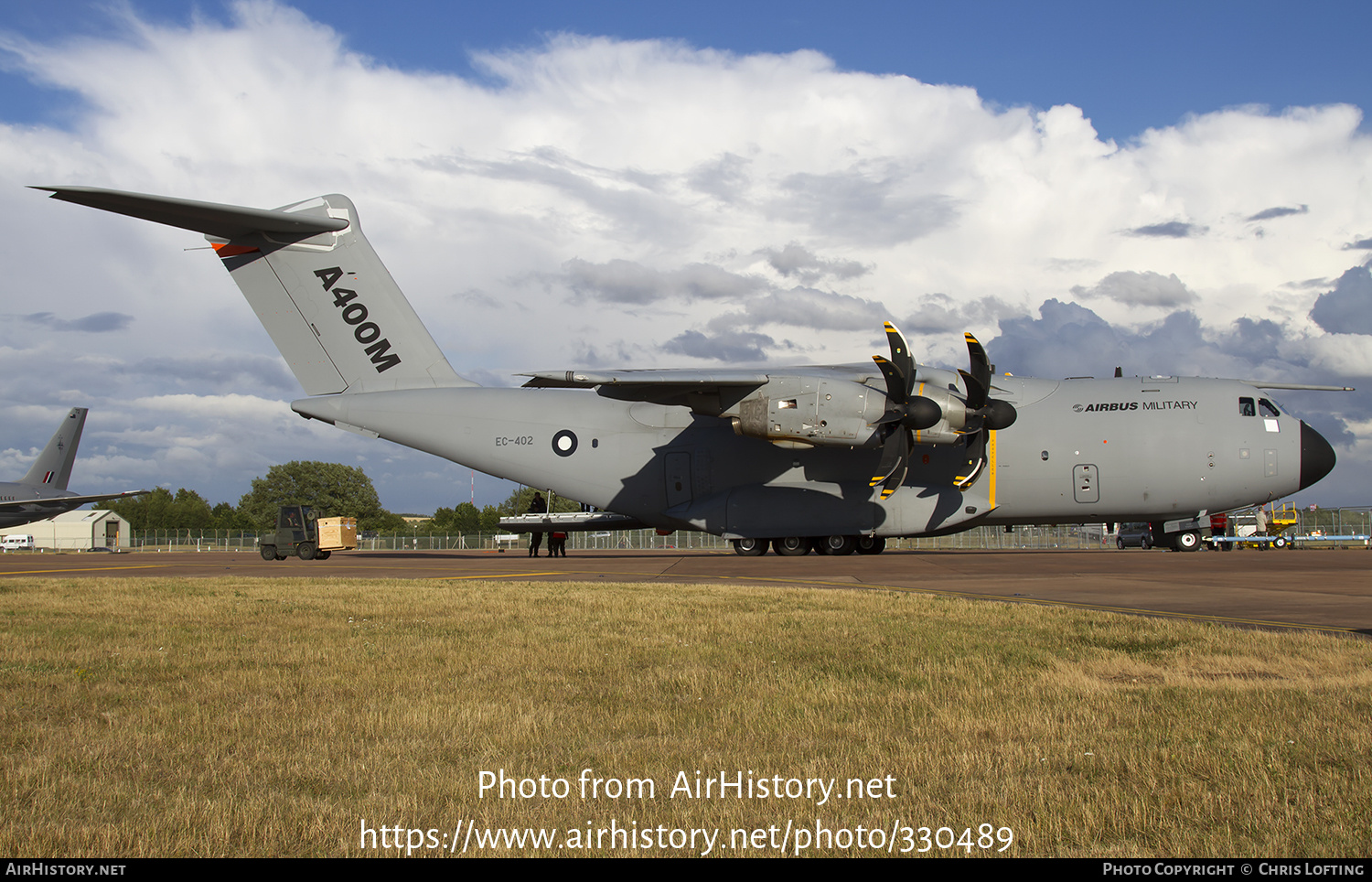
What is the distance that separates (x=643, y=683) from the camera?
5875 millimetres

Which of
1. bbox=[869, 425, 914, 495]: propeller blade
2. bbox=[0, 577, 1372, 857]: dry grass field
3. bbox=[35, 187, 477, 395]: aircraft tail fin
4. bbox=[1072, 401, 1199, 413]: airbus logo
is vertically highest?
bbox=[35, 187, 477, 395]: aircraft tail fin

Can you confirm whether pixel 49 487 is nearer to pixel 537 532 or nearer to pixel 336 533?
pixel 336 533

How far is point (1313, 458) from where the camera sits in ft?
68.8

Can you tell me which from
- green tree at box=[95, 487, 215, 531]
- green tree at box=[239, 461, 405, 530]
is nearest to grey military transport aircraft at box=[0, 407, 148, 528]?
green tree at box=[239, 461, 405, 530]

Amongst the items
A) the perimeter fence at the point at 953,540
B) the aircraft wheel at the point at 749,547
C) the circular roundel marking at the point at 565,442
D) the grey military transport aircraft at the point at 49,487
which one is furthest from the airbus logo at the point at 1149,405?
the grey military transport aircraft at the point at 49,487

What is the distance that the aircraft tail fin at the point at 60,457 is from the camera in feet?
143

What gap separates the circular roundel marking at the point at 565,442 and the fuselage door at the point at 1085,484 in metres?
12.0

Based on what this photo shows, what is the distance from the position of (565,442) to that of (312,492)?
270 ft

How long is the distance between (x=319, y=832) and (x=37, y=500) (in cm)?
4491

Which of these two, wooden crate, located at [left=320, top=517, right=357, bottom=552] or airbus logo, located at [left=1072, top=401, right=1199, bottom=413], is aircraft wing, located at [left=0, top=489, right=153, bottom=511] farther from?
airbus logo, located at [left=1072, top=401, right=1199, bottom=413]

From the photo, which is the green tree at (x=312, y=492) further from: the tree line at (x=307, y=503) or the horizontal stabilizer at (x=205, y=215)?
the horizontal stabilizer at (x=205, y=215)

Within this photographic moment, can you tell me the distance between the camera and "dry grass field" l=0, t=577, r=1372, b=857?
328 cm

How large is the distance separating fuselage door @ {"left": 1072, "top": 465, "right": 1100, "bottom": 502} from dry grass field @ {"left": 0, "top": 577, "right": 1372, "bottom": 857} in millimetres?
13576
